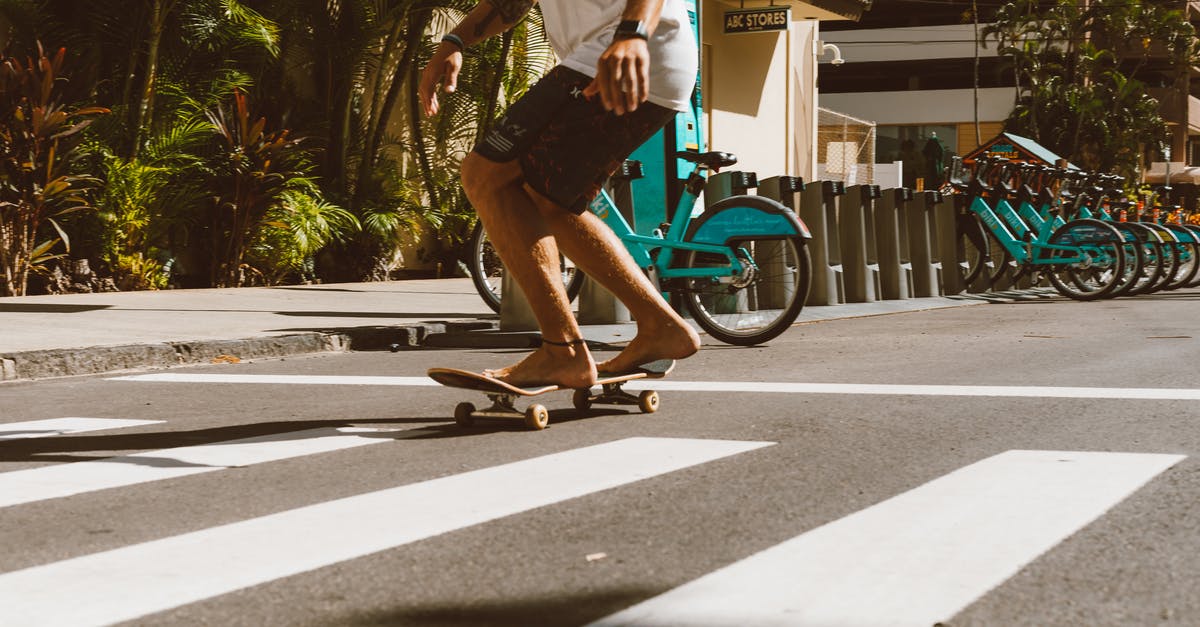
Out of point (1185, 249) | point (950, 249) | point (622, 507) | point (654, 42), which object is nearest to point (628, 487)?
point (622, 507)

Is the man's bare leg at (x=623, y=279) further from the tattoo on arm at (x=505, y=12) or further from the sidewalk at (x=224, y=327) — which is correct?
the sidewalk at (x=224, y=327)

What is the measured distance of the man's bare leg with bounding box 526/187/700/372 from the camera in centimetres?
515

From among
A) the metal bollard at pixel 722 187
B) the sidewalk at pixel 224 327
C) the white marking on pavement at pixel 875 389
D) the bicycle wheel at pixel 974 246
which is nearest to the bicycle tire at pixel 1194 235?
the bicycle wheel at pixel 974 246

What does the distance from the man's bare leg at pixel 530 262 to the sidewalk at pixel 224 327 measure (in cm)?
308

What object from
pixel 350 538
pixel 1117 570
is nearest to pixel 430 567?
pixel 350 538

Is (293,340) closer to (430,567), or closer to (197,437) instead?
(197,437)

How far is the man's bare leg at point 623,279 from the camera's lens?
5.15 m

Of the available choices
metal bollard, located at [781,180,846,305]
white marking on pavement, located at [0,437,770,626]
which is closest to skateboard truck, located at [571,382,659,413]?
white marking on pavement, located at [0,437,770,626]

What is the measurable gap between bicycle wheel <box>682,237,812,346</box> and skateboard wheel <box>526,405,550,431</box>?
3.44 m

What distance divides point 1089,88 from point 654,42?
4551 cm

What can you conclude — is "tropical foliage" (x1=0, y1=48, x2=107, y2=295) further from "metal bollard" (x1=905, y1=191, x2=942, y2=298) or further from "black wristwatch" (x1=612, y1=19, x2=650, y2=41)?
"metal bollard" (x1=905, y1=191, x2=942, y2=298)

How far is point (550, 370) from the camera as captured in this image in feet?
16.7

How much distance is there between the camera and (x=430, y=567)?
9.88 ft

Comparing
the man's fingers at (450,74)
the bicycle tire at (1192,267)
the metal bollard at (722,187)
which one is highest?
the man's fingers at (450,74)
